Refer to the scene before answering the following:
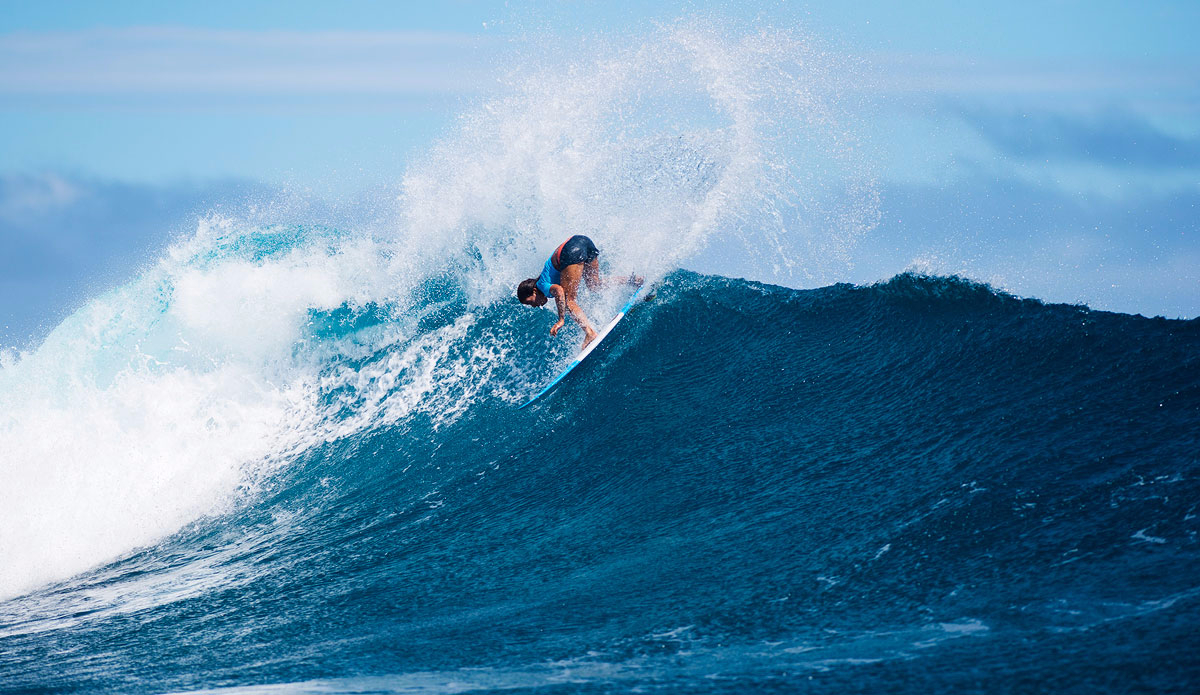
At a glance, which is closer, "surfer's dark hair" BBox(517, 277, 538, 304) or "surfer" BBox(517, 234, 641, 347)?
"surfer's dark hair" BBox(517, 277, 538, 304)

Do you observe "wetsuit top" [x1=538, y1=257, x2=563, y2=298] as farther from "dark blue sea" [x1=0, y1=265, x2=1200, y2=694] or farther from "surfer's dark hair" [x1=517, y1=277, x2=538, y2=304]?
"dark blue sea" [x1=0, y1=265, x2=1200, y2=694]

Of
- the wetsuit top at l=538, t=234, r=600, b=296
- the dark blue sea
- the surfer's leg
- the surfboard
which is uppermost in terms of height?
the wetsuit top at l=538, t=234, r=600, b=296

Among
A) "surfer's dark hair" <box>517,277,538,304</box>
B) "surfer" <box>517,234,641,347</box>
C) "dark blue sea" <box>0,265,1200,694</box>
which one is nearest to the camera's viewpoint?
"dark blue sea" <box>0,265,1200,694</box>

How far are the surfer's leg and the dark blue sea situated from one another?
363 millimetres

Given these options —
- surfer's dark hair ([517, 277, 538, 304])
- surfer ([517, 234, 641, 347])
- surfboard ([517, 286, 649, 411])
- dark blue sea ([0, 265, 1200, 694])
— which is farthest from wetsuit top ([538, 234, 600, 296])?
dark blue sea ([0, 265, 1200, 694])

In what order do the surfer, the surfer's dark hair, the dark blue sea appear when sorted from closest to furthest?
the dark blue sea < the surfer's dark hair < the surfer

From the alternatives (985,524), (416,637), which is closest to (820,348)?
(985,524)

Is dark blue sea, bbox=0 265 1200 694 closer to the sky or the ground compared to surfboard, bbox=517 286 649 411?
closer to the ground

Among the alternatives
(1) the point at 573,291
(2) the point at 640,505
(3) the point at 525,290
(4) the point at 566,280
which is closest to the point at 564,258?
(4) the point at 566,280

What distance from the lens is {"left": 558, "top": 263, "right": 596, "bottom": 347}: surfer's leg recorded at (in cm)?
775

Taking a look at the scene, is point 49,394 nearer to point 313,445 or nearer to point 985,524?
point 313,445

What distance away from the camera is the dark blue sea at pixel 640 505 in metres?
3.46

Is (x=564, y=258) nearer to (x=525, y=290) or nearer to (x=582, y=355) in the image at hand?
(x=525, y=290)

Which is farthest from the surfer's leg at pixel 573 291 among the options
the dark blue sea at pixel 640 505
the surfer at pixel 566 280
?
the dark blue sea at pixel 640 505
